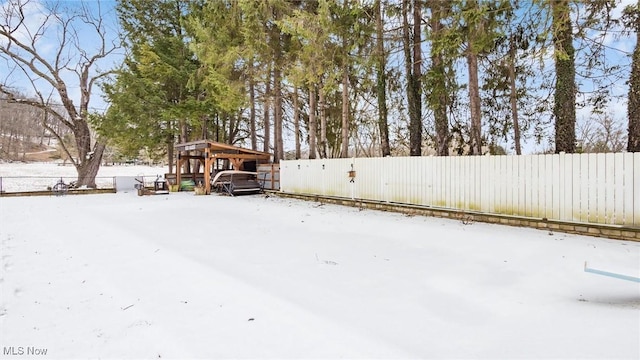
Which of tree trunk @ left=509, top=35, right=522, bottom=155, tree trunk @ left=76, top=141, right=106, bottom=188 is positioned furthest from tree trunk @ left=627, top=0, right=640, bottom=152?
tree trunk @ left=76, top=141, right=106, bottom=188

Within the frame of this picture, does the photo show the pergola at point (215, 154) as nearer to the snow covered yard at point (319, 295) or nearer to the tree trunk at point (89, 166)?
the tree trunk at point (89, 166)

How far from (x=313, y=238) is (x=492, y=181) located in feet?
14.9

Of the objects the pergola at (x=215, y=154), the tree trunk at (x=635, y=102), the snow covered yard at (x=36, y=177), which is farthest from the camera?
the snow covered yard at (x=36, y=177)

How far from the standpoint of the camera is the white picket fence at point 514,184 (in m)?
5.89

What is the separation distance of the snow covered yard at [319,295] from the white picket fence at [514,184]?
80cm

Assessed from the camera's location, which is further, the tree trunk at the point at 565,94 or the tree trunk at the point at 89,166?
the tree trunk at the point at 89,166

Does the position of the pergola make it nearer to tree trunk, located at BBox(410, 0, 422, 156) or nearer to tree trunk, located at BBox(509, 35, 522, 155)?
tree trunk, located at BBox(410, 0, 422, 156)

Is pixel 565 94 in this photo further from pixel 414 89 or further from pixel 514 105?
pixel 514 105

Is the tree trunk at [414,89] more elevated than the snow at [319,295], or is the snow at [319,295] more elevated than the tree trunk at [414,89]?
the tree trunk at [414,89]

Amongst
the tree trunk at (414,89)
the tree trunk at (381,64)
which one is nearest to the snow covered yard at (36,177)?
the tree trunk at (381,64)

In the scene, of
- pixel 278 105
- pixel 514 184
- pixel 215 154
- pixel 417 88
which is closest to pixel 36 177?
pixel 215 154

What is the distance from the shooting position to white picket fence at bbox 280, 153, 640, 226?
589 cm

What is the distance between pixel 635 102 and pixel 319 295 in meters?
8.83

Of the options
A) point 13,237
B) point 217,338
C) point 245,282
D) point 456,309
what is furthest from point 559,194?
point 13,237
